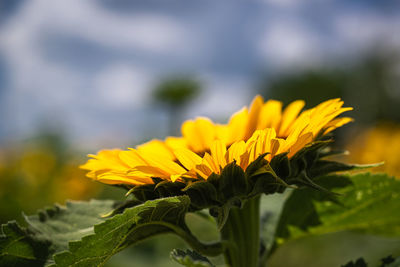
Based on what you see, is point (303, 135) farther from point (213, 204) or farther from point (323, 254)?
point (323, 254)

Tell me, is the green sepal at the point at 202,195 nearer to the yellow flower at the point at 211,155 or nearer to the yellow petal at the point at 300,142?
the yellow flower at the point at 211,155

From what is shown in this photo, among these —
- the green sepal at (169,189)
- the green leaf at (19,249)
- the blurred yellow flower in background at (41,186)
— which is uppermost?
the green sepal at (169,189)

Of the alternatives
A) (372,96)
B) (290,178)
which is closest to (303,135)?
(290,178)

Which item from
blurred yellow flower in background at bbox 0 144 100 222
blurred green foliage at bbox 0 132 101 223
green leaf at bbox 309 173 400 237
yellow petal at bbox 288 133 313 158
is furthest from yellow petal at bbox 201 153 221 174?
blurred yellow flower in background at bbox 0 144 100 222

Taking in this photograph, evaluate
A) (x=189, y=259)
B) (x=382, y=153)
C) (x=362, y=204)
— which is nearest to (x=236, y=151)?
(x=189, y=259)

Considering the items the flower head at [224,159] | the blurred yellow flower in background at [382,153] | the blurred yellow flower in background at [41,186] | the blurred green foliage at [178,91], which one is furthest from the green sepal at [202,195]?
the blurred green foliage at [178,91]

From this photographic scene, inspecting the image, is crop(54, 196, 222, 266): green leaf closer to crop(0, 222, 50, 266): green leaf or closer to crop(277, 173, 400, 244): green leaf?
crop(0, 222, 50, 266): green leaf

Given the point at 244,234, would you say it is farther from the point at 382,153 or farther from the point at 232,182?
the point at 382,153
